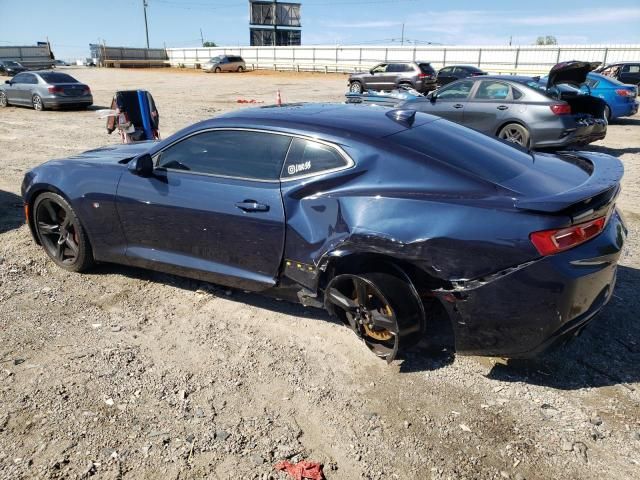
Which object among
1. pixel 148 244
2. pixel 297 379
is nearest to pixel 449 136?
pixel 297 379

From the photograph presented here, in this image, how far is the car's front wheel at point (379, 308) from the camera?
3.05 metres

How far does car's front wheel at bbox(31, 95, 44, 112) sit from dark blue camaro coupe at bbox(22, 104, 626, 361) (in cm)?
1657

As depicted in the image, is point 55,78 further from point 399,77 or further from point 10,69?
point 10,69

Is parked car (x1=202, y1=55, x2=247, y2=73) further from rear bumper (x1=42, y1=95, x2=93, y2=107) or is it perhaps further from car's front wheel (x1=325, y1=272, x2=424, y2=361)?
car's front wheel (x1=325, y1=272, x2=424, y2=361)

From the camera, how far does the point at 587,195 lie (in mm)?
2770

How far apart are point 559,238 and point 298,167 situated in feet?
5.41

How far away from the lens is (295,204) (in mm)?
3377

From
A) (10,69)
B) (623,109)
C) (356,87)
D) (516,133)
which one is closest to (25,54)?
(10,69)

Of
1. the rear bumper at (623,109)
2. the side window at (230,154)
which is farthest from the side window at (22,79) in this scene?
the rear bumper at (623,109)

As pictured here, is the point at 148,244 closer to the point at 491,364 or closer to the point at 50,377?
the point at 50,377

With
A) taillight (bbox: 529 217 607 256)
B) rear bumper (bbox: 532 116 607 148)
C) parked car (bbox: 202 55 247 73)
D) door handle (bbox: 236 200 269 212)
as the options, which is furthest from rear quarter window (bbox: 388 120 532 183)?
parked car (bbox: 202 55 247 73)

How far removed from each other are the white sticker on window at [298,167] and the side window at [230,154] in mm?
87

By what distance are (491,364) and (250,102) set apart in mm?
19484

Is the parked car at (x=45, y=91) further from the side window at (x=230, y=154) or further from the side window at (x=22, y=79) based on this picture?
the side window at (x=230, y=154)
